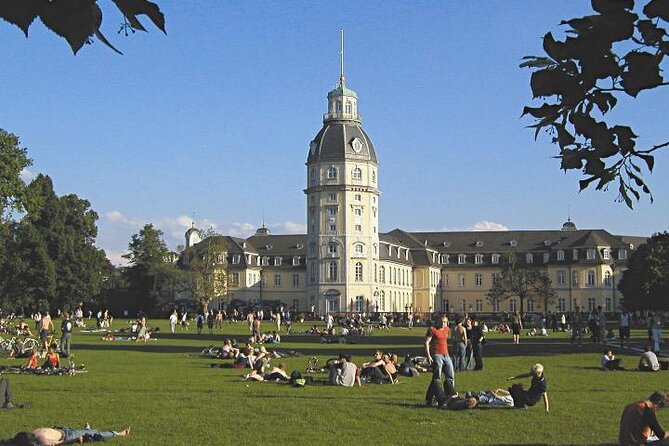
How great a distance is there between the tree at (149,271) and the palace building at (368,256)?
14.2 ft

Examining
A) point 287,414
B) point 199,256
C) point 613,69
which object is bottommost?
point 287,414

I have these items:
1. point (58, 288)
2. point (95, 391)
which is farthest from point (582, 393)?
point (58, 288)

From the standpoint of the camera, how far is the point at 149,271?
101 metres

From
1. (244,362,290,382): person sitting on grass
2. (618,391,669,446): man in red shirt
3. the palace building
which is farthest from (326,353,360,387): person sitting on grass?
the palace building

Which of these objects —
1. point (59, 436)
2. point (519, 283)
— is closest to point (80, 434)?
point (59, 436)

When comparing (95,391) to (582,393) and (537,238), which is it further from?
(537,238)

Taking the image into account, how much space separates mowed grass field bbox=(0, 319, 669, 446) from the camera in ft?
43.6

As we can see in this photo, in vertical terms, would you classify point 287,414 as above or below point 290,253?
below

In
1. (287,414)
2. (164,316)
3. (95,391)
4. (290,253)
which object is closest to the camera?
(287,414)

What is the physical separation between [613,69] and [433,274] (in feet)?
375

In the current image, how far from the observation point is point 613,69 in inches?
146

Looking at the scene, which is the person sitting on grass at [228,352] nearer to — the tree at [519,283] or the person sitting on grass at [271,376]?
the person sitting on grass at [271,376]

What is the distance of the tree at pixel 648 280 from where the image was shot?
72.0 metres

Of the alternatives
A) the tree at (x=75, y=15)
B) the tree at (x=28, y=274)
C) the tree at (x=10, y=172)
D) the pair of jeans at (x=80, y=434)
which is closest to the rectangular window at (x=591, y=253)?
the tree at (x=28, y=274)
